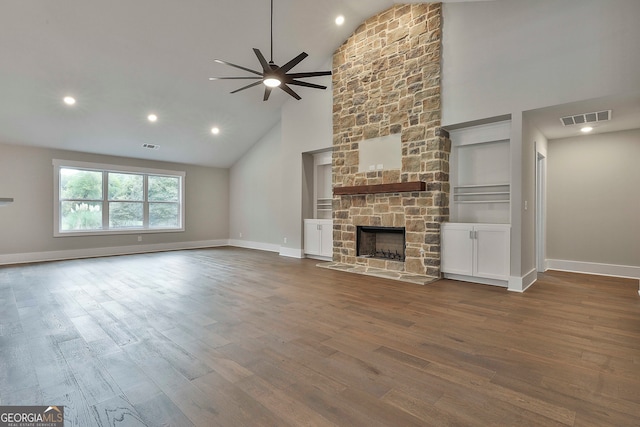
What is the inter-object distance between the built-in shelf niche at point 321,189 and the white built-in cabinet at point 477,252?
119 inches

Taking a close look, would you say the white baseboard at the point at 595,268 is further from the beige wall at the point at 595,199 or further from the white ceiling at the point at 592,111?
the white ceiling at the point at 592,111

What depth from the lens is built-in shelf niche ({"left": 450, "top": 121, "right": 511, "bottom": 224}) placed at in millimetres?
4914

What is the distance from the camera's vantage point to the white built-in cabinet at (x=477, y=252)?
4551 millimetres

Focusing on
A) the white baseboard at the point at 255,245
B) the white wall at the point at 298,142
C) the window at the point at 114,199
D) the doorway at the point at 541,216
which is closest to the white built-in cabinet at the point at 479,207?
the doorway at the point at 541,216

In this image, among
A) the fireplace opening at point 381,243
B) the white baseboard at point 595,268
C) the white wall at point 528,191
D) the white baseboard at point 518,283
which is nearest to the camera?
the white baseboard at point 518,283

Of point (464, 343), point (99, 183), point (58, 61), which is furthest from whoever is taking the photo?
point (99, 183)

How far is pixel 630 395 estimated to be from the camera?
1862mm

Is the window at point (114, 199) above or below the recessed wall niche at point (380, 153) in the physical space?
below

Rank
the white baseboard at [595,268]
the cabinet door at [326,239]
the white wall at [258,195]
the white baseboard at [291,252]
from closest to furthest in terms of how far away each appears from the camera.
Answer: the white baseboard at [595,268]
the cabinet door at [326,239]
the white baseboard at [291,252]
the white wall at [258,195]

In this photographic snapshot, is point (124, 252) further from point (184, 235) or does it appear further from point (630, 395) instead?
point (630, 395)

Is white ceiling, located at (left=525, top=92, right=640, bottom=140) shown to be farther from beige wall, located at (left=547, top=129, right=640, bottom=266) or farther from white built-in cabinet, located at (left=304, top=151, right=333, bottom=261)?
white built-in cabinet, located at (left=304, top=151, right=333, bottom=261)

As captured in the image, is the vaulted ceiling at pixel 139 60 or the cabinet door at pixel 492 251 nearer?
the cabinet door at pixel 492 251

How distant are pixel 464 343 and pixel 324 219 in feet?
16.2

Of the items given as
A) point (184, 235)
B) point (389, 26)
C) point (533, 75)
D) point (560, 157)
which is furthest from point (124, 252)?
point (560, 157)
